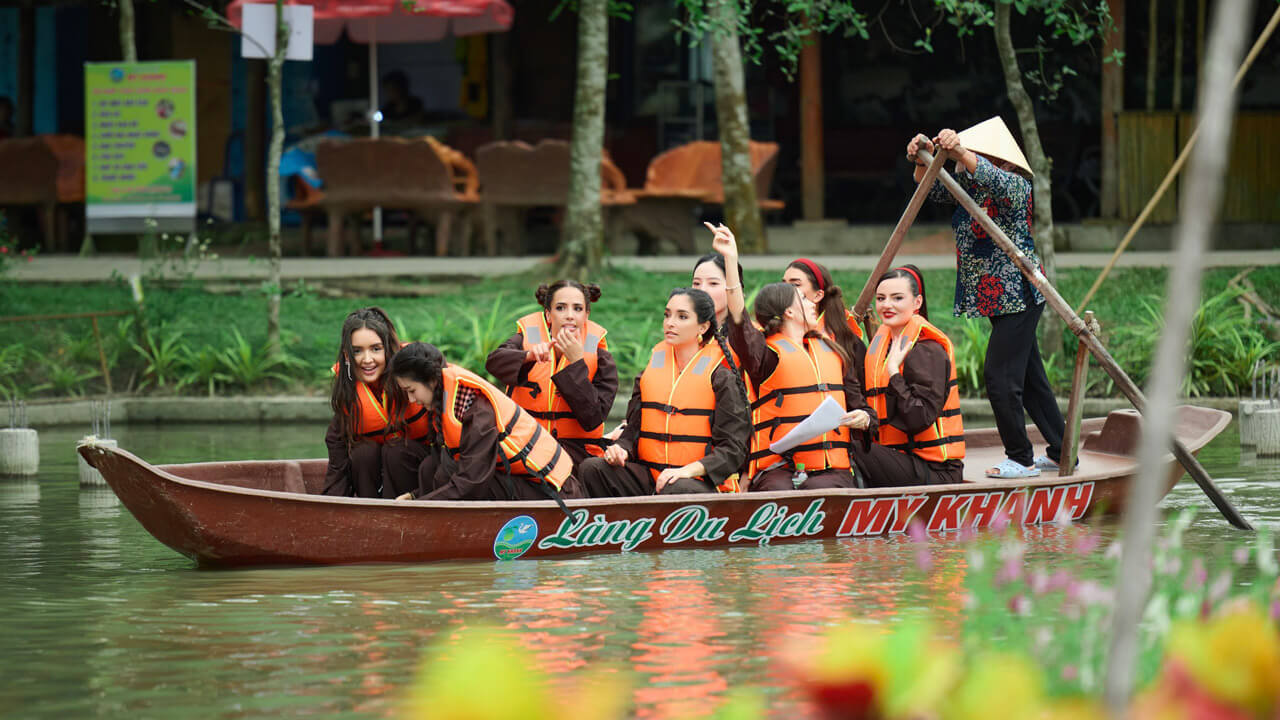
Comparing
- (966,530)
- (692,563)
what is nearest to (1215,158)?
(692,563)

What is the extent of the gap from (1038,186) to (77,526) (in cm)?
686

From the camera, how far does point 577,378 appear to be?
6.70m

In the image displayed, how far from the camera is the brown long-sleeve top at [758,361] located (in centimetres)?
683

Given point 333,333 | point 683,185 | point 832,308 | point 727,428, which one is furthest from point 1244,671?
point 683,185

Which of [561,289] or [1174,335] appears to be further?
[561,289]

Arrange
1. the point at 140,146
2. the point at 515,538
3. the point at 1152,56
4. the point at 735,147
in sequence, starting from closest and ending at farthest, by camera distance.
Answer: the point at 515,538 → the point at 140,146 → the point at 735,147 → the point at 1152,56

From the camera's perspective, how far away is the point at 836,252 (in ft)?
51.6

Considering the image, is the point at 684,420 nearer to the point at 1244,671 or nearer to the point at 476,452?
the point at 476,452

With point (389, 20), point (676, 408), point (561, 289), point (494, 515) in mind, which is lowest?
point (494, 515)

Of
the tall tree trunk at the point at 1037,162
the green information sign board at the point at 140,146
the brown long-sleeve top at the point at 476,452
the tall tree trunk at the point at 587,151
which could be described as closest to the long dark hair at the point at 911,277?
the brown long-sleeve top at the point at 476,452

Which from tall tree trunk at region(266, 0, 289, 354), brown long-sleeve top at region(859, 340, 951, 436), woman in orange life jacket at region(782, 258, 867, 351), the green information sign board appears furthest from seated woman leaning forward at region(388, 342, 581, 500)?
the green information sign board

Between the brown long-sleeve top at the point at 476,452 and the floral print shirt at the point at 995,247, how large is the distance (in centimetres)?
237

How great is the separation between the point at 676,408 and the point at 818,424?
0.59 meters

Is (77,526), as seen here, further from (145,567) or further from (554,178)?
(554,178)
